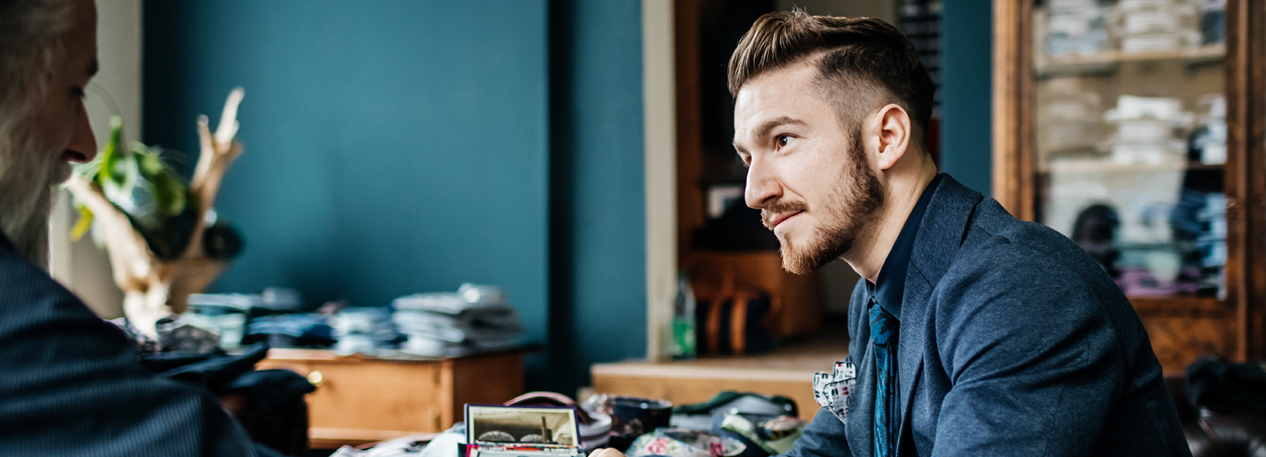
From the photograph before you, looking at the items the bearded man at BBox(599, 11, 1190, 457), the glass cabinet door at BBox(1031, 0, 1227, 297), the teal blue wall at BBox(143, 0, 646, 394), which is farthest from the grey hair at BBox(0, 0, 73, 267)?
the glass cabinet door at BBox(1031, 0, 1227, 297)

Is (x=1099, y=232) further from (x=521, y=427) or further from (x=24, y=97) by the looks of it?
(x=24, y=97)

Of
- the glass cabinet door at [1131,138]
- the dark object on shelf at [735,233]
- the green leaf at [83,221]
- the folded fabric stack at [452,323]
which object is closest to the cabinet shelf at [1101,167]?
the glass cabinet door at [1131,138]

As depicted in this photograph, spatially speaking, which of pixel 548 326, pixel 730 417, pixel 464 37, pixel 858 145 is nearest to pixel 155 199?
pixel 464 37

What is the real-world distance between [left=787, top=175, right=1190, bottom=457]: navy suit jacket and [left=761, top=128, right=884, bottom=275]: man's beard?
9cm

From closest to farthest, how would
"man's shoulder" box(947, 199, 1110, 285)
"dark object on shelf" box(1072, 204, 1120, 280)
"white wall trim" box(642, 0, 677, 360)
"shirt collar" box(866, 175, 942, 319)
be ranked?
"man's shoulder" box(947, 199, 1110, 285) < "shirt collar" box(866, 175, 942, 319) < "dark object on shelf" box(1072, 204, 1120, 280) < "white wall trim" box(642, 0, 677, 360)

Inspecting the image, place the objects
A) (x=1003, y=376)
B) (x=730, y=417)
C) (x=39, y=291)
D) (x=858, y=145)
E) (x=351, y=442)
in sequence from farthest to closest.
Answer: (x=351, y=442) → (x=730, y=417) → (x=858, y=145) → (x=1003, y=376) → (x=39, y=291)

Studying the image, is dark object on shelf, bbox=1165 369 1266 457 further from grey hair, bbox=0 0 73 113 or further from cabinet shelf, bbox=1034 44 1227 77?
grey hair, bbox=0 0 73 113

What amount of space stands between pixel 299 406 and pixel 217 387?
20 centimetres

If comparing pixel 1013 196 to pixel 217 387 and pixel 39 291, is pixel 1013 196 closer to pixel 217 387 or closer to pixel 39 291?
pixel 217 387

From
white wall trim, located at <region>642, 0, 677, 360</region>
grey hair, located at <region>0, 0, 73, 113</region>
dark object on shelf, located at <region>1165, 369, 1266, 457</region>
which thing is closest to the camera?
grey hair, located at <region>0, 0, 73, 113</region>

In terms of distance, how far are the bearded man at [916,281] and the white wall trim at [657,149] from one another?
5.86 ft

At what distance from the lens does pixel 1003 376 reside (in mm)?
863

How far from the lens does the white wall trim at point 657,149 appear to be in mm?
3109

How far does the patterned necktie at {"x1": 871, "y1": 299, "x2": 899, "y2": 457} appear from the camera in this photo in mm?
1104
